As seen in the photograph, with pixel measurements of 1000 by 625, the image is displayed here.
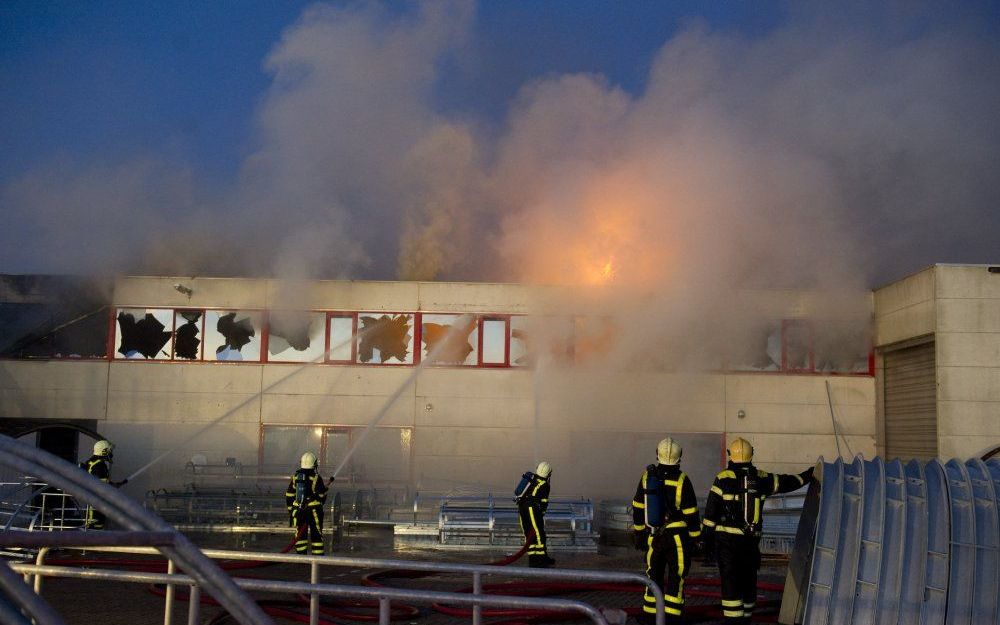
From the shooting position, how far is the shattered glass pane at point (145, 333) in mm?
20688

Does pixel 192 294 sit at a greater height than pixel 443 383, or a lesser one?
greater

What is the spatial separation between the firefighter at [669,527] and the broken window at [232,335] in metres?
13.9

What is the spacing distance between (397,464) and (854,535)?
13253 mm

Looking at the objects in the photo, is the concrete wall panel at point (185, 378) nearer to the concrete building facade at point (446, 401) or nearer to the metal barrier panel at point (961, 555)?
the concrete building facade at point (446, 401)

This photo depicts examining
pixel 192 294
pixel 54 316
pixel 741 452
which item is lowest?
pixel 741 452

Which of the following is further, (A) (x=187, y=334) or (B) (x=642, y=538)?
(A) (x=187, y=334)

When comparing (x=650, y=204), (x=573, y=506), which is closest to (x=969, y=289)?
(x=650, y=204)

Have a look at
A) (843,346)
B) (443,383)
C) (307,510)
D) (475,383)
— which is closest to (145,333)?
(443,383)

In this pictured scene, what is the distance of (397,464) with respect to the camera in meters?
20.2

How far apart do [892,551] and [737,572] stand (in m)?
1.37

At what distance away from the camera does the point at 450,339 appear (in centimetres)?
2069

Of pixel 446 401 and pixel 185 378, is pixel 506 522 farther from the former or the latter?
pixel 185 378

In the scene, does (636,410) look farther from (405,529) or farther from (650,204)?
(405,529)

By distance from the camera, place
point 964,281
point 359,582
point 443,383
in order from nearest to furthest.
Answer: point 359,582
point 964,281
point 443,383
